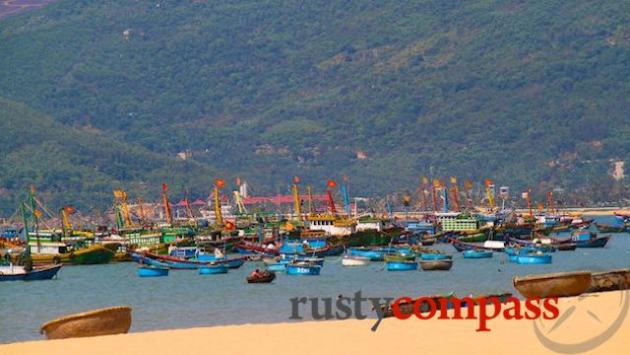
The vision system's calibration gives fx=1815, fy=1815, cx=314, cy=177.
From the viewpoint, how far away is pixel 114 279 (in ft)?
350

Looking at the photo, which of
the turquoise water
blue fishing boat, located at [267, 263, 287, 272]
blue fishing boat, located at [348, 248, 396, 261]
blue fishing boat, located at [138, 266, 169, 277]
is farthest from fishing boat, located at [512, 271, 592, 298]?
blue fishing boat, located at [348, 248, 396, 261]

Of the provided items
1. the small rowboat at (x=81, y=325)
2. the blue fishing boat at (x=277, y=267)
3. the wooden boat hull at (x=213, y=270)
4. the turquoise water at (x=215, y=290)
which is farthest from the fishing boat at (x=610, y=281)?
the wooden boat hull at (x=213, y=270)

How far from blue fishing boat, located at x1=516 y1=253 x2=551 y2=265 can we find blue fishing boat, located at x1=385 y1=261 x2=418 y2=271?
8714 millimetres

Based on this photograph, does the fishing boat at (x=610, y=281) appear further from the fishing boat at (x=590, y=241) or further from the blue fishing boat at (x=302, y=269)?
the fishing boat at (x=590, y=241)

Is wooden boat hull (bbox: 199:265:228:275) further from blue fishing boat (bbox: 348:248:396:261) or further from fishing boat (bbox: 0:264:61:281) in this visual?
blue fishing boat (bbox: 348:248:396:261)

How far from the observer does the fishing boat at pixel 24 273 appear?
4033 inches

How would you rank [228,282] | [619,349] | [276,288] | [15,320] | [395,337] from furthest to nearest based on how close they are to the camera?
1. [228,282]
2. [276,288]
3. [15,320]
4. [395,337]
5. [619,349]

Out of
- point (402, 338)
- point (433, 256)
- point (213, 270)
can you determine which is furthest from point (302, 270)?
point (402, 338)

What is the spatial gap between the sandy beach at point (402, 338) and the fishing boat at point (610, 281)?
10.6 feet

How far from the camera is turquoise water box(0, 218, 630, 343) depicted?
68125 mm

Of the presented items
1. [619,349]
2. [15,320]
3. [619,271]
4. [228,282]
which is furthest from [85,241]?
[619,349]

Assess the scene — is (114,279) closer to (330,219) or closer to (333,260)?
(333,260)

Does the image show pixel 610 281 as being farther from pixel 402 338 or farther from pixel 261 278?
pixel 261 278

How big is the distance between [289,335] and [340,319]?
5.71 metres
